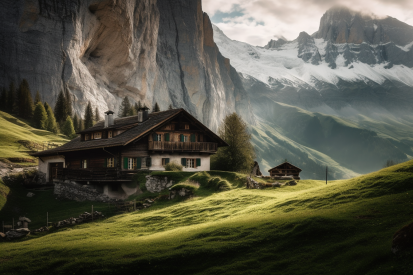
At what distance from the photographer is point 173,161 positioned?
164 feet

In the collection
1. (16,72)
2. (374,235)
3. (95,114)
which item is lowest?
(374,235)

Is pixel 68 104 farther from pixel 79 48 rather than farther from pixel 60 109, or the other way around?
pixel 79 48

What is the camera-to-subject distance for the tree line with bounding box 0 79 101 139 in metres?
91.8

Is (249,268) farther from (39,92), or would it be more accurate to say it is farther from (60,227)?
(39,92)

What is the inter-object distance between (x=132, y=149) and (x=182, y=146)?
7248mm

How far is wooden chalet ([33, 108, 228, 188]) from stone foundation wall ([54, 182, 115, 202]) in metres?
1.70

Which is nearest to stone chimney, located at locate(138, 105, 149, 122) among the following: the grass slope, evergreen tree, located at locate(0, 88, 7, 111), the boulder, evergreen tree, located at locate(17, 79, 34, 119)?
the grass slope

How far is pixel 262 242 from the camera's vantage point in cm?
1761

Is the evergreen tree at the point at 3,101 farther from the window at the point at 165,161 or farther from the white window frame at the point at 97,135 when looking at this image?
the window at the point at 165,161

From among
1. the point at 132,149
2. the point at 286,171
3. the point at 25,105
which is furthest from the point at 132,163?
the point at 25,105

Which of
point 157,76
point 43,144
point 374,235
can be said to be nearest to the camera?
point 374,235

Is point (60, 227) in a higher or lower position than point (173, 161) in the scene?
lower

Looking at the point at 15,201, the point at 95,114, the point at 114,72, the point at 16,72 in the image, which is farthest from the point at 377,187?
the point at 114,72

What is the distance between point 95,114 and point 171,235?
101437mm
